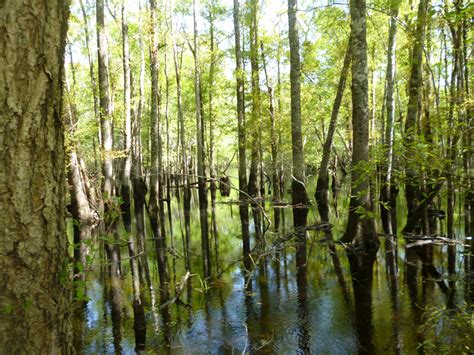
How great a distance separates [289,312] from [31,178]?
14.0 ft

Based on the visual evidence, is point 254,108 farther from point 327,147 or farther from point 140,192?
point 140,192

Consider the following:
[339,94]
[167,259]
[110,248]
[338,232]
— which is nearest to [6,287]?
[167,259]

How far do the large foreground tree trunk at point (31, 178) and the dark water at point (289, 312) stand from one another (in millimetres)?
1820

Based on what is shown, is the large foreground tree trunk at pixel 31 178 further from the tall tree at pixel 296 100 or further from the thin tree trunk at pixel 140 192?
the tall tree at pixel 296 100

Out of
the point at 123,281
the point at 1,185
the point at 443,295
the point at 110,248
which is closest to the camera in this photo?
the point at 1,185

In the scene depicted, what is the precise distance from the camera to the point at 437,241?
22.0 feet

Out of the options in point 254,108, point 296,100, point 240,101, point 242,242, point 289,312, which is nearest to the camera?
point 289,312

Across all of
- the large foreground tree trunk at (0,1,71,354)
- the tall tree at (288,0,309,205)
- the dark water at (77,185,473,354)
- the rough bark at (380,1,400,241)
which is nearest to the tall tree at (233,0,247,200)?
the tall tree at (288,0,309,205)

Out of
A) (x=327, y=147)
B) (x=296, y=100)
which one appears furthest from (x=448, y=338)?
(x=327, y=147)

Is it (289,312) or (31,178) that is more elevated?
(31,178)

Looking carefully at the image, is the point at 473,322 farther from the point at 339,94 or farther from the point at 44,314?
the point at 339,94

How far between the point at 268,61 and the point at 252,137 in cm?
504

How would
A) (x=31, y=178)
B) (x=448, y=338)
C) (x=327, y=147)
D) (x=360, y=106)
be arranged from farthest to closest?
(x=327, y=147), (x=360, y=106), (x=448, y=338), (x=31, y=178)

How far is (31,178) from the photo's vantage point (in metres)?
1.23
